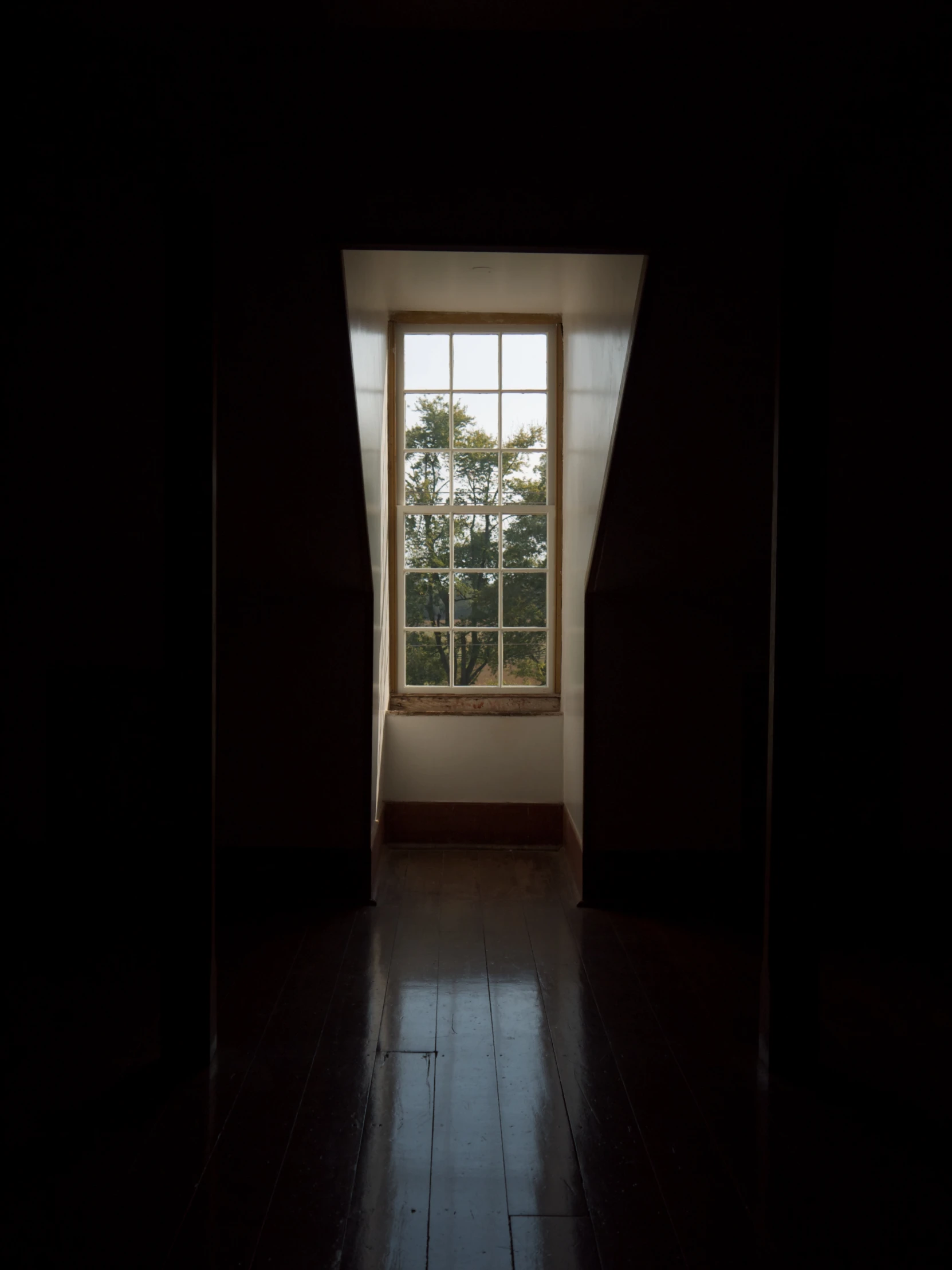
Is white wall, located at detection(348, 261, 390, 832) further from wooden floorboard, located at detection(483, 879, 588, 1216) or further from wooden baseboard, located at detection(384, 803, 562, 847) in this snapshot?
wooden floorboard, located at detection(483, 879, 588, 1216)

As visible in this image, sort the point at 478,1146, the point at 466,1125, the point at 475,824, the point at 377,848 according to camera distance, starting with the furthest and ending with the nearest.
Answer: the point at 475,824 < the point at 377,848 < the point at 466,1125 < the point at 478,1146

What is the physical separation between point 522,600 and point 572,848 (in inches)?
59.9

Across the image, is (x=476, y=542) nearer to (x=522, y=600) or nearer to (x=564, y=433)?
(x=522, y=600)

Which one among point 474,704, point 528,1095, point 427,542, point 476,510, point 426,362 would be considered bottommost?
point 528,1095

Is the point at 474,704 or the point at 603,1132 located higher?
the point at 474,704

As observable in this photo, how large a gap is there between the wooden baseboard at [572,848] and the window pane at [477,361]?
96.6 inches

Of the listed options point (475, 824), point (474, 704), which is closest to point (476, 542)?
point (474, 704)

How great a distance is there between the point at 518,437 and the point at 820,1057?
382cm

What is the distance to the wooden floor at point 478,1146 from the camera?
7.04ft

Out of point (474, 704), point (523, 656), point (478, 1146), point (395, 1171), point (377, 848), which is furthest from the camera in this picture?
point (523, 656)

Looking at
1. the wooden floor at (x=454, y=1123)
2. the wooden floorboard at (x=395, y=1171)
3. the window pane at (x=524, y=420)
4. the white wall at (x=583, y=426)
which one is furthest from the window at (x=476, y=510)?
the wooden floorboard at (x=395, y=1171)

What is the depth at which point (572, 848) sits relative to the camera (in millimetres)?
5148

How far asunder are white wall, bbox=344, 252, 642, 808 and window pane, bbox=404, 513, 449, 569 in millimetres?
360

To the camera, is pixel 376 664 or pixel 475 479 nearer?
pixel 376 664
